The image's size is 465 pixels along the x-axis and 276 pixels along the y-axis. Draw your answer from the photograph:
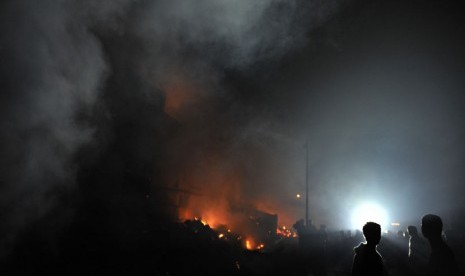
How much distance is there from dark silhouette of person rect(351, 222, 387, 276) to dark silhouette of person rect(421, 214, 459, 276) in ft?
4.17

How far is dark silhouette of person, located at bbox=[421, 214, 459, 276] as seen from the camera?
3498mm

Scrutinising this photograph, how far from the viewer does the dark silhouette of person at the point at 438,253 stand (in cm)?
350

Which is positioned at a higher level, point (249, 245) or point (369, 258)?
point (249, 245)

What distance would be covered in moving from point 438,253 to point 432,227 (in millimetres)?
344

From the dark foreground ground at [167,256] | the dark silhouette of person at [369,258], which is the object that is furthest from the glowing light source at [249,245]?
the dark silhouette of person at [369,258]

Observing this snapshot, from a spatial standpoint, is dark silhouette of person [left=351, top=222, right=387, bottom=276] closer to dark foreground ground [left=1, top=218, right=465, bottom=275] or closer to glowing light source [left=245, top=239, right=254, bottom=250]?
dark foreground ground [left=1, top=218, right=465, bottom=275]

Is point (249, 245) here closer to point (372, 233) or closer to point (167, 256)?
Answer: point (167, 256)

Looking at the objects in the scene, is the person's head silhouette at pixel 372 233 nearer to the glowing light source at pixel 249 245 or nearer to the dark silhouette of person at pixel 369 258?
the dark silhouette of person at pixel 369 258

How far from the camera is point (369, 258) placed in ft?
9.48

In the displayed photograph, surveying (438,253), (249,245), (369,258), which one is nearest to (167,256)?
(369,258)

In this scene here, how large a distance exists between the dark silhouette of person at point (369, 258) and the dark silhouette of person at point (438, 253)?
1.27 metres

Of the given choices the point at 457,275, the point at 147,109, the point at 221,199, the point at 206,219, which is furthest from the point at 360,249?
the point at 221,199

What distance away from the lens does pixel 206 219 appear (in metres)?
27.8


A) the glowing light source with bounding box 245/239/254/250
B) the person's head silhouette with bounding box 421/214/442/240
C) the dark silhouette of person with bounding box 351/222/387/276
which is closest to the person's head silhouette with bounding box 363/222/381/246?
the dark silhouette of person with bounding box 351/222/387/276
